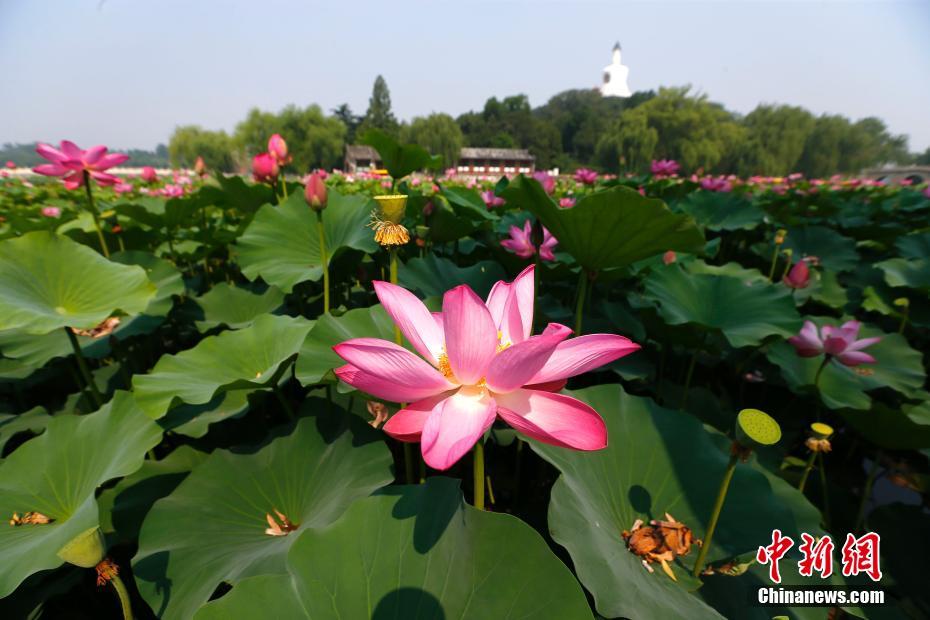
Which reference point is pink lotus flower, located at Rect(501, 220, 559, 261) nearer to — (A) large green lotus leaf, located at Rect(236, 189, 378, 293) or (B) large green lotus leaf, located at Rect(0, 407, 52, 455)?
(A) large green lotus leaf, located at Rect(236, 189, 378, 293)

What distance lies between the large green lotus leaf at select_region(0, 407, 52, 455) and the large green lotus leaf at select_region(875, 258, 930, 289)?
4.02m

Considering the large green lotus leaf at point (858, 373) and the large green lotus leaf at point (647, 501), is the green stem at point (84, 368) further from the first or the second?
the large green lotus leaf at point (858, 373)

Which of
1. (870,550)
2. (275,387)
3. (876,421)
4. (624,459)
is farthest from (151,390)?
(876,421)

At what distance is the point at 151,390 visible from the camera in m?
1.10

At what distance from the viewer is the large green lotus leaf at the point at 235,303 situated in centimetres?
202

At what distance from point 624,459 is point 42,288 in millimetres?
2022

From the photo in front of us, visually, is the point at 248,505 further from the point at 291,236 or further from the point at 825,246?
the point at 825,246

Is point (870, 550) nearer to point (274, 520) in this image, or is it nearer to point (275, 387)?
point (274, 520)

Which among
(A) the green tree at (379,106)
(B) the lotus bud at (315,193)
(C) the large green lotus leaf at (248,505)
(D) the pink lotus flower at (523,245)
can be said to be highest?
(A) the green tree at (379,106)

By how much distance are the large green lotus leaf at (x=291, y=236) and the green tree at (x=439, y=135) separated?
39.2 metres

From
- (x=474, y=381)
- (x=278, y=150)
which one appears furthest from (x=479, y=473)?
(x=278, y=150)

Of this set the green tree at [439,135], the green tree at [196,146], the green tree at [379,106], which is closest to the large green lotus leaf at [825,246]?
the green tree at [439,135]

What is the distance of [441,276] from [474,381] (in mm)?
1138

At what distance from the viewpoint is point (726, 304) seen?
5.93 feet
